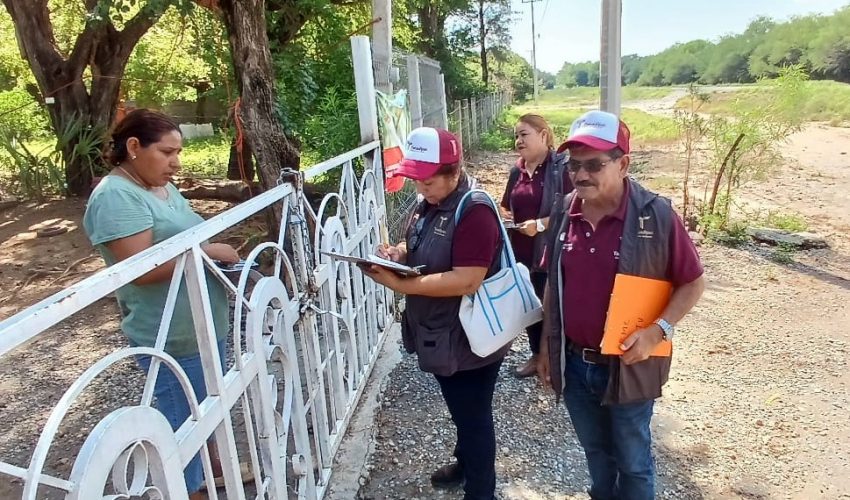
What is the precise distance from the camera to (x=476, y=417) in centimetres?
238

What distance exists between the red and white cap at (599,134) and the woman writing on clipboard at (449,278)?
14.9 inches

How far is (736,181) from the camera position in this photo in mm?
8172

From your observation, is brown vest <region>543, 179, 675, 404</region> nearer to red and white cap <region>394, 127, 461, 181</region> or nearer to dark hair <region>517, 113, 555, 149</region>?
red and white cap <region>394, 127, 461, 181</region>

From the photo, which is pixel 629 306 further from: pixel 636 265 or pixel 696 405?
pixel 696 405

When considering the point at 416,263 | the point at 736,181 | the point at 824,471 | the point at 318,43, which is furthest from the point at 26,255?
the point at 736,181

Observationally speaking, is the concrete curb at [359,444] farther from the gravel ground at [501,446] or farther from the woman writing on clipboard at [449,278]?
the woman writing on clipboard at [449,278]

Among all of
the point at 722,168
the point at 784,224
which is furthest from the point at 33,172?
the point at 784,224

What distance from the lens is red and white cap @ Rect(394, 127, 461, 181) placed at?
7.01 feet

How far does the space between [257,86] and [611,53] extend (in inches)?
117

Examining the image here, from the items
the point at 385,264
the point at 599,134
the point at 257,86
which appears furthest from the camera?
the point at 257,86

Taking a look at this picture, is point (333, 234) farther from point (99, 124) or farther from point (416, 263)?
point (99, 124)

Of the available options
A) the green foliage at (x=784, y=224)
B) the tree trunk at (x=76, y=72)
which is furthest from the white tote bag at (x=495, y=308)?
the tree trunk at (x=76, y=72)

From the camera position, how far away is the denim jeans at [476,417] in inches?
92.4

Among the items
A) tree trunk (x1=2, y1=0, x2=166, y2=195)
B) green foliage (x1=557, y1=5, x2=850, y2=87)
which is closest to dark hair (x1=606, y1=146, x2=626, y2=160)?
tree trunk (x1=2, y1=0, x2=166, y2=195)
